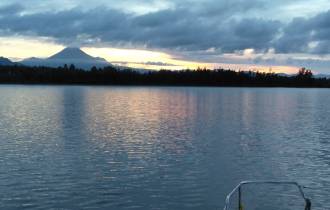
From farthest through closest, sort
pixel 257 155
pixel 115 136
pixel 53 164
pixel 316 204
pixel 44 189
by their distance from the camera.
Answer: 1. pixel 115 136
2. pixel 257 155
3. pixel 53 164
4. pixel 44 189
5. pixel 316 204

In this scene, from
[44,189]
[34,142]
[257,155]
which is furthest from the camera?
[34,142]

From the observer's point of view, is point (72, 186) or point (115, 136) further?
point (115, 136)

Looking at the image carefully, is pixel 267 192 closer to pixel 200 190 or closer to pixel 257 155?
pixel 200 190

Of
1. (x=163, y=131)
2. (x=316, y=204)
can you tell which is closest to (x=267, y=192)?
(x=316, y=204)

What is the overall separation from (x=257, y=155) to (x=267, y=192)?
11518mm

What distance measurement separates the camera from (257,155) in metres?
37.4

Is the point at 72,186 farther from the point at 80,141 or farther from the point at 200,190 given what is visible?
the point at 80,141

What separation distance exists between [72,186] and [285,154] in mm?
18596

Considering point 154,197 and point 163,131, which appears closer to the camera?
point 154,197

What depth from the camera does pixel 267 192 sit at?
2606 centimetres

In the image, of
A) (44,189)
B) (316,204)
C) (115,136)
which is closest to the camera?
(316,204)

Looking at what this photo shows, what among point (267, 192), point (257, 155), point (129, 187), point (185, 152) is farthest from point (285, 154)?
point (129, 187)

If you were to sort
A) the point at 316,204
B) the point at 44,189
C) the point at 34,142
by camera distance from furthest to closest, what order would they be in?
the point at 34,142
the point at 44,189
the point at 316,204

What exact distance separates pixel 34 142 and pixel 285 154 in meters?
20.8
